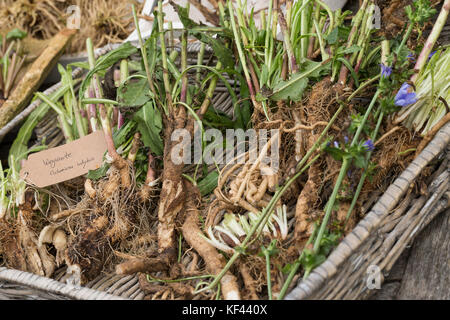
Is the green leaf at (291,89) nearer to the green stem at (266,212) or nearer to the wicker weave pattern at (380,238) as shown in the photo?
the green stem at (266,212)

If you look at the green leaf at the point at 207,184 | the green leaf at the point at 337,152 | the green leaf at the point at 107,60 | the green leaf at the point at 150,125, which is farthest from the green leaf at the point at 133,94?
the green leaf at the point at 337,152

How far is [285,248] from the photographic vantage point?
3.64 feet

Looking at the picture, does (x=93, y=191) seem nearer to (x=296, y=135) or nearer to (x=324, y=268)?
(x=296, y=135)

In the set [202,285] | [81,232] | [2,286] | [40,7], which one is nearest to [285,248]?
[202,285]

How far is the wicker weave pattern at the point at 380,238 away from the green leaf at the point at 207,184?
0.48 metres

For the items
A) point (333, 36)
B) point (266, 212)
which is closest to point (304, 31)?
point (333, 36)

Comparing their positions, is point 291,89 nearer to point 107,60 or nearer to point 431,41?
point 431,41

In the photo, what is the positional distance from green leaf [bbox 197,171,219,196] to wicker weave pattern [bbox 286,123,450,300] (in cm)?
48

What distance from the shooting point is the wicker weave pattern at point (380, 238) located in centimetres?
91

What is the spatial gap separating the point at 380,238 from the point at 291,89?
1.43 ft

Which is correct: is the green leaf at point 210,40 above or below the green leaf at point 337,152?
above

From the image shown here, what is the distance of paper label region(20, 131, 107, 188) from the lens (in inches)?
55.5

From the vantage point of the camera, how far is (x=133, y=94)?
135cm

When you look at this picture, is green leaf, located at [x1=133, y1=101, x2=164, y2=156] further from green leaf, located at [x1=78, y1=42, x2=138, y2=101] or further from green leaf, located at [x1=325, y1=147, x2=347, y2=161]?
green leaf, located at [x1=325, y1=147, x2=347, y2=161]
